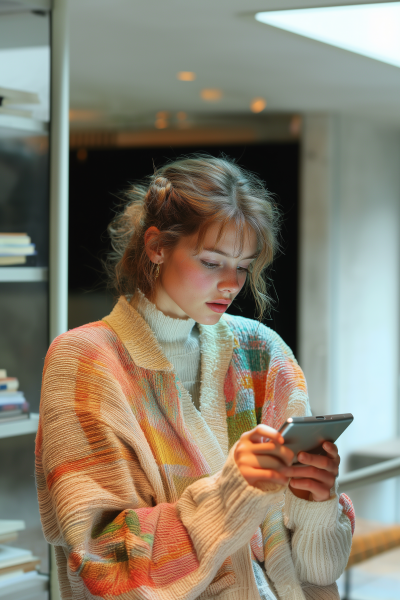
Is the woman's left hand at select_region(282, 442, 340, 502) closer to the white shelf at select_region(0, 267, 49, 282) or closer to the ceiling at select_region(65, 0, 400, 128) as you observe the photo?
the white shelf at select_region(0, 267, 49, 282)

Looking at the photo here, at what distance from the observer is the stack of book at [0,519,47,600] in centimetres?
227

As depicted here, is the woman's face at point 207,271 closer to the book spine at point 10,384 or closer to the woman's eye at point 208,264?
the woman's eye at point 208,264

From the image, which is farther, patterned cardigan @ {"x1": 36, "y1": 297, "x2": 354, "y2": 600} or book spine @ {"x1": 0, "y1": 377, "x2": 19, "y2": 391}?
book spine @ {"x1": 0, "y1": 377, "x2": 19, "y2": 391}

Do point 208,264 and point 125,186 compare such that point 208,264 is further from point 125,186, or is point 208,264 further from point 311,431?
point 125,186

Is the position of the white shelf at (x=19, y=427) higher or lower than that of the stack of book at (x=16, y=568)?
higher

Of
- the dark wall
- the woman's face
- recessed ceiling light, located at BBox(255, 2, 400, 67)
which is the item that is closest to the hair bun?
the woman's face

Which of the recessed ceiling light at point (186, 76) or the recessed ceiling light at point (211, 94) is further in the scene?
the recessed ceiling light at point (211, 94)

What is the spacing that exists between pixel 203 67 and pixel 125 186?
4.53ft

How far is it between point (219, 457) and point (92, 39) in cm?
214

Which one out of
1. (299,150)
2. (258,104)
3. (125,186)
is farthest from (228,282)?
(299,150)

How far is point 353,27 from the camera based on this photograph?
9.73 ft

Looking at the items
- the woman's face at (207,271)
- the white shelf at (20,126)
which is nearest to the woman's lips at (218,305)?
the woman's face at (207,271)

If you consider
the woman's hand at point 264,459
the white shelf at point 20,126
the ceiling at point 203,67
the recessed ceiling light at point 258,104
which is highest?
the recessed ceiling light at point 258,104

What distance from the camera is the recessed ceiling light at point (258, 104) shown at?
4.20 m
